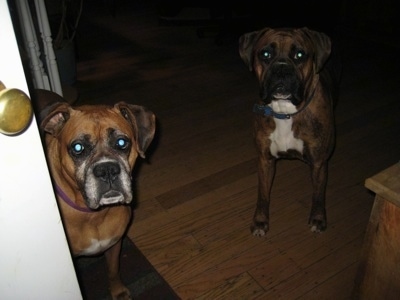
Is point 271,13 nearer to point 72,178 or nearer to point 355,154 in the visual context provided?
point 355,154

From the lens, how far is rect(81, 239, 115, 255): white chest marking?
164cm

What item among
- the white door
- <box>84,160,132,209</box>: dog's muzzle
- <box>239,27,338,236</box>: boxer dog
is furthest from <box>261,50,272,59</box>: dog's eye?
the white door

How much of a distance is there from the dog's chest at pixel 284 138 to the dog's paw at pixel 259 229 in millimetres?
504

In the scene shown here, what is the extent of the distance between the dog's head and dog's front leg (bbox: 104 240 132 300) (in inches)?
18.2

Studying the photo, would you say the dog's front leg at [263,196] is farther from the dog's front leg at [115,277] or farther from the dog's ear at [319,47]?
the dog's front leg at [115,277]

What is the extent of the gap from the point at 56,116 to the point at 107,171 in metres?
0.38

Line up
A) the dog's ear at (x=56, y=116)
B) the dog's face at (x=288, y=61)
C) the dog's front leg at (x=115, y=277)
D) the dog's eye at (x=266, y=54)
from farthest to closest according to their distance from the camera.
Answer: the dog's eye at (x=266, y=54) < the dog's face at (x=288, y=61) < the dog's front leg at (x=115, y=277) < the dog's ear at (x=56, y=116)

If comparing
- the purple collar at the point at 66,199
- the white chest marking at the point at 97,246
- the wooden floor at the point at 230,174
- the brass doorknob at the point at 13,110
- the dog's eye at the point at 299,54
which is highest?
the brass doorknob at the point at 13,110

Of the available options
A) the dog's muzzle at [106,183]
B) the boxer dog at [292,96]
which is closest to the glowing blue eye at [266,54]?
the boxer dog at [292,96]

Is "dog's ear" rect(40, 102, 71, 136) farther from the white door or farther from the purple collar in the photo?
the white door

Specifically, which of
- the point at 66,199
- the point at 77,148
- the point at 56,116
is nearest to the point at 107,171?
the point at 77,148

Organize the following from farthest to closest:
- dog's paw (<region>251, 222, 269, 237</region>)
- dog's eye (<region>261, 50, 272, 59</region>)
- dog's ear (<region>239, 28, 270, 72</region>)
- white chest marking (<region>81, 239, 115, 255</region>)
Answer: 1. dog's paw (<region>251, 222, 269, 237</region>)
2. dog's ear (<region>239, 28, 270, 72</region>)
3. dog's eye (<region>261, 50, 272, 59</region>)
4. white chest marking (<region>81, 239, 115, 255</region>)

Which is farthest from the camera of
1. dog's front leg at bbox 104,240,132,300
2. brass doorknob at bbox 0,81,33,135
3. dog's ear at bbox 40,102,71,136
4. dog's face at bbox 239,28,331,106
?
dog's face at bbox 239,28,331,106

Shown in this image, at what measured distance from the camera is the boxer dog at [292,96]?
6.48 ft
